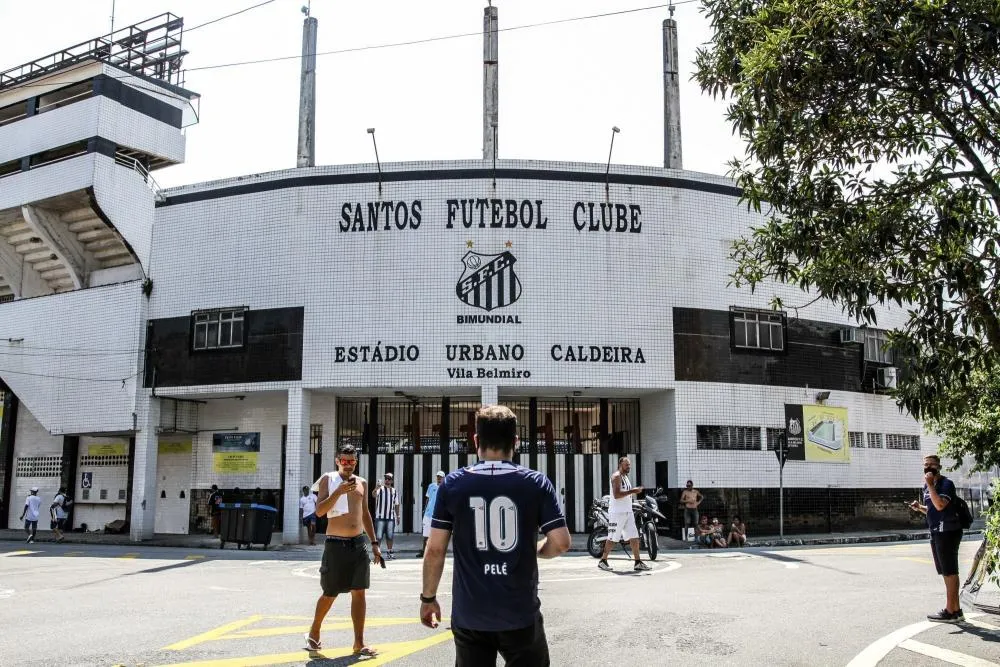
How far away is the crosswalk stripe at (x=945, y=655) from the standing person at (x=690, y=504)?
48.9 feet

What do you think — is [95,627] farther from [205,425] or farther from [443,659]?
[205,425]

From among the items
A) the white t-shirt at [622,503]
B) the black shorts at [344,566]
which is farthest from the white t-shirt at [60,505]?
the black shorts at [344,566]

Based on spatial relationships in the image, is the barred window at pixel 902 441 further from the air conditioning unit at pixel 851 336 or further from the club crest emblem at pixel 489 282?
the club crest emblem at pixel 489 282

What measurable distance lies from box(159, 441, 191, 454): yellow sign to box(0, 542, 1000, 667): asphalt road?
42.7 ft

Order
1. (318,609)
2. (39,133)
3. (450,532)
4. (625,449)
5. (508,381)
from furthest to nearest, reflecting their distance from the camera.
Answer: (39,133) < (625,449) < (508,381) < (318,609) < (450,532)

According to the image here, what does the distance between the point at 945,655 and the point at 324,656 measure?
512 cm

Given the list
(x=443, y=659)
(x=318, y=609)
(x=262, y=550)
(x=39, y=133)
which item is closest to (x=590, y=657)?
(x=443, y=659)

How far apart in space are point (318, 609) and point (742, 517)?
1848 cm

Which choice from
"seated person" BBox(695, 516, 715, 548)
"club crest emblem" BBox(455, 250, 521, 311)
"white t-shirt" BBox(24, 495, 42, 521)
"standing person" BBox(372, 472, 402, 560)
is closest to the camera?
"standing person" BBox(372, 472, 402, 560)

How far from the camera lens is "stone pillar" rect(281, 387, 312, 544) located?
77.6ft

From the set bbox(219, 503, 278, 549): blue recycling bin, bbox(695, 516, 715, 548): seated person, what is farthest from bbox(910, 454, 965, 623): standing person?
bbox(219, 503, 278, 549): blue recycling bin

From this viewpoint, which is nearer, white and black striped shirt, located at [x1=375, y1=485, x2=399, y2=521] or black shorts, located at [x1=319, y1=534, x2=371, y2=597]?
black shorts, located at [x1=319, y1=534, x2=371, y2=597]

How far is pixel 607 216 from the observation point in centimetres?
2477

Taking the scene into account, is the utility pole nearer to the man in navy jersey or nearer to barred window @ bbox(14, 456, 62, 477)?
barred window @ bbox(14, 456, 62, 477)
